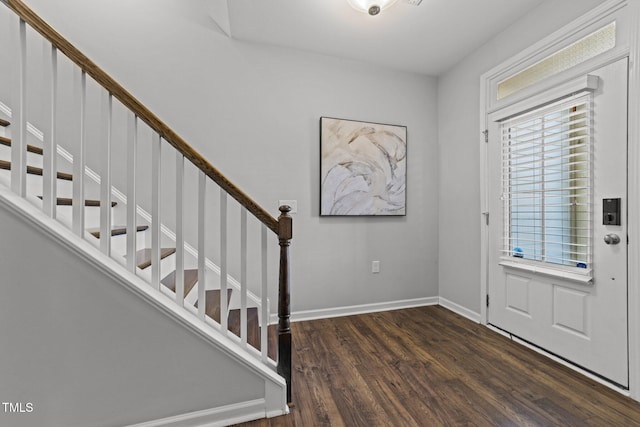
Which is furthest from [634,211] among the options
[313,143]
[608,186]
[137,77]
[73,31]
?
[73,31]

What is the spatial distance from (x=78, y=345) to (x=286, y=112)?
7.38 ft

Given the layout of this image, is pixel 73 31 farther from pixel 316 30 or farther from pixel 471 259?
pixel 471 259

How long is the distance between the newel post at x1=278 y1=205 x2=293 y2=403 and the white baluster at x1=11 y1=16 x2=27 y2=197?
117 centimetres

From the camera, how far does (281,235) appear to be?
155 cm

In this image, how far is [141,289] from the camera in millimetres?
1309

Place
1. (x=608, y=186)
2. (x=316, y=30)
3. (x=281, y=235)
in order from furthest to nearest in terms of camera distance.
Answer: (x=316, y=30)
(x=608, y=186)
(x=281, y=235)

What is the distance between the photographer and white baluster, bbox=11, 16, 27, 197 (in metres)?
1.22

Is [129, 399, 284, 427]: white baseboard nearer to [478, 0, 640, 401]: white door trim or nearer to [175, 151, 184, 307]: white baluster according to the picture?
[175, 151, 184, 307]: white baluster

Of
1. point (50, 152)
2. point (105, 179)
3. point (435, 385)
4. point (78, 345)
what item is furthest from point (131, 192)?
point (435, 385)

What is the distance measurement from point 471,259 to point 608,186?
125 cm

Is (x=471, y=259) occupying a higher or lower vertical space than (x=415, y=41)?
lower

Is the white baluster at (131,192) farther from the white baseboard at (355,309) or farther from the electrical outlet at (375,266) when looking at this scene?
the electrical outlet at (375,266)

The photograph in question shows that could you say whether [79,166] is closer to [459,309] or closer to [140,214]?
[140,214]

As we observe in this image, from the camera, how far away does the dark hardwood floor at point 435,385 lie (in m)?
1.46
